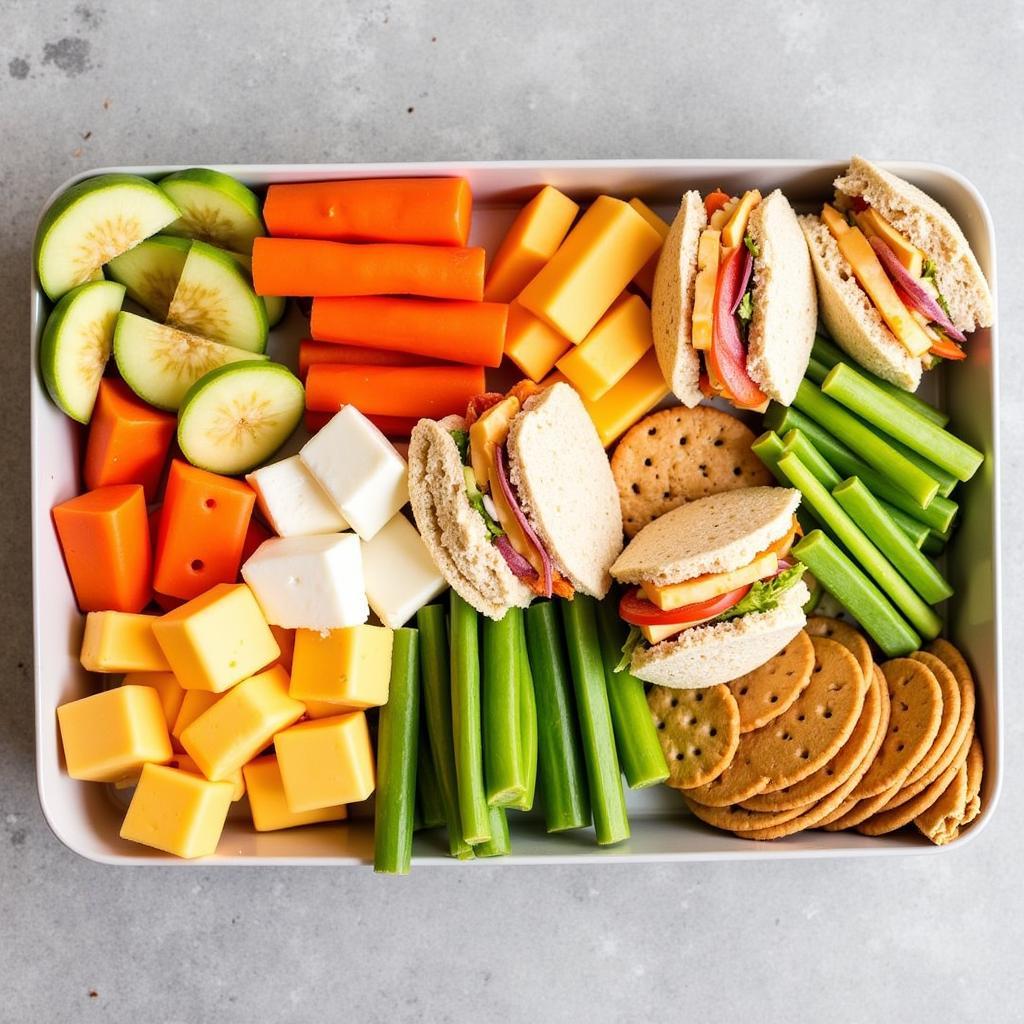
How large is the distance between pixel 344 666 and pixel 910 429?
140 centimetres

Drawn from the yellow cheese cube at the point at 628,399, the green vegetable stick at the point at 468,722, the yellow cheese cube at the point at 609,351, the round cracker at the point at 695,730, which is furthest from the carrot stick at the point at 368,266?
the round cracker at the point at 695,730

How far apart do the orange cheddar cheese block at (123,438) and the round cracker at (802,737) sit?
1522mm

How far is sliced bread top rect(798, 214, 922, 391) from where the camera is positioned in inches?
82.7

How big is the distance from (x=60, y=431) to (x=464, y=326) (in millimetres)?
972

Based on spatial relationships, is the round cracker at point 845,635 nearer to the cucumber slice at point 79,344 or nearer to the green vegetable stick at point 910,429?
the green vegetable stick at point 910,429

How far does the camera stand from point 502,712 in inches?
83.0

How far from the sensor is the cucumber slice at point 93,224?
205 cm

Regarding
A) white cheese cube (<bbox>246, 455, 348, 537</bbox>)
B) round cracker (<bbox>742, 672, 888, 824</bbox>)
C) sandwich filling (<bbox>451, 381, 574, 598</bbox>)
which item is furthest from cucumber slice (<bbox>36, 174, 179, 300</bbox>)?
round cracker (<bbox>742, 672, 888, 824</bbox>)

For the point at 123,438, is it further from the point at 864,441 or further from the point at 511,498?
the point at 864,441

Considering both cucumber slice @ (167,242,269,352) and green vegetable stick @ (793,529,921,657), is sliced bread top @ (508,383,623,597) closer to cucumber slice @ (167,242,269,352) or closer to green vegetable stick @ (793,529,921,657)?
green vegetable stick @ (793,529,921,657)

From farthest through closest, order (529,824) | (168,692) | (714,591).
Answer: (529,824)
(168,692)
(714,591)

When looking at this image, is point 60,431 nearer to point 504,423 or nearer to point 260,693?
point 260,693

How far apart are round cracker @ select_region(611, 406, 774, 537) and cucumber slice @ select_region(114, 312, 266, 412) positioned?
91 cm

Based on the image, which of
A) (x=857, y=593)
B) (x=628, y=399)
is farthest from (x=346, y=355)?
(x=857, y=593)
